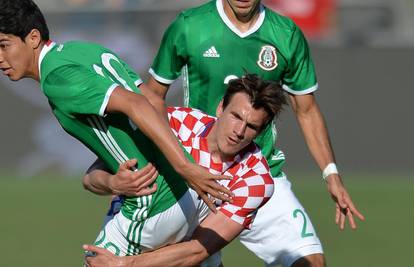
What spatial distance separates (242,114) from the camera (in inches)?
254

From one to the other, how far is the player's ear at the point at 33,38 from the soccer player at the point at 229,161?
0.92 metres

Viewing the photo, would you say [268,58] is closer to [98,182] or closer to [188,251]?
[98,182]

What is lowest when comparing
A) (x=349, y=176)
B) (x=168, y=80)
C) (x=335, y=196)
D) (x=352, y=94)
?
(x=349, y=176)

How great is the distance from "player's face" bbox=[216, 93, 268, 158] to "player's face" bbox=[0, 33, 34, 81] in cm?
117

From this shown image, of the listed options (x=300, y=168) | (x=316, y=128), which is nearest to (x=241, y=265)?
(x=316, y=128)

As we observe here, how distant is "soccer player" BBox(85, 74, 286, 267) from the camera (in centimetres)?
647

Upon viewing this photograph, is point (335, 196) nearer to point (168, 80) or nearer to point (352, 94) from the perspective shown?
point (168, 80)

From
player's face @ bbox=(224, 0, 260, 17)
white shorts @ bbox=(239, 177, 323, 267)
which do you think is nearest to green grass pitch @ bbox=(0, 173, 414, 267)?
Result: white shorts @ bbox=(239, 177, 323, 267)

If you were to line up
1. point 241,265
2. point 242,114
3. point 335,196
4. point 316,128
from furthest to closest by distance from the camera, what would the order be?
point 241,265
point 316,128
point 335,196
point 242,114

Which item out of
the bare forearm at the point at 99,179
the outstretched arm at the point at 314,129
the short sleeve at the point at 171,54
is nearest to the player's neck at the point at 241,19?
the short sleeve at the point at 171,54

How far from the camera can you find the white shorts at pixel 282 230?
783 centimetres

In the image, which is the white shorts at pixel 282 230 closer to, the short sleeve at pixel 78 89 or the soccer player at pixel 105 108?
the soccer player at pixel 105 108

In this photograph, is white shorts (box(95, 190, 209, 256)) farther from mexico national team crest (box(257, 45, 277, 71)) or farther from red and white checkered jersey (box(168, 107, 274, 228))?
mexico national team crest (box(257, 45, 277, 71))

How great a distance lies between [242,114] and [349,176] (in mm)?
10664
